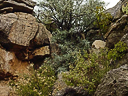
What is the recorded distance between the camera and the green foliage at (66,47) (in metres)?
9.25

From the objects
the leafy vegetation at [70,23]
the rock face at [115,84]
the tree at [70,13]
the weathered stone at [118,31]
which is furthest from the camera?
the tree at [70,13]

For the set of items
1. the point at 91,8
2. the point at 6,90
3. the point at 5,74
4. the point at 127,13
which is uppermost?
the point at 91,8

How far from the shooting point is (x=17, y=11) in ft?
36.8

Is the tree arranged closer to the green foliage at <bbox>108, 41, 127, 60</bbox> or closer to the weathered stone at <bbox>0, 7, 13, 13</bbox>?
the weathered stone at <bbox>0, 7, 13, 13</bbox>

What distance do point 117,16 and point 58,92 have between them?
512 cm

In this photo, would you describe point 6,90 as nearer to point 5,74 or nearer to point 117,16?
point 5,74

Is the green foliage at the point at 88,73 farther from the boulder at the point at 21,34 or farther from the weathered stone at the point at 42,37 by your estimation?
the weathered stone at the point at 42,37

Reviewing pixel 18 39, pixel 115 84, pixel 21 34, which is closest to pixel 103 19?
pixel 21 34

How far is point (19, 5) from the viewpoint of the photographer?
35.8ft

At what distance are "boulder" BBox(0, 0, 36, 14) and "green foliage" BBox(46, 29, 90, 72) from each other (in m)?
2.83

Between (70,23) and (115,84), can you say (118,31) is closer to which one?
(115,84)

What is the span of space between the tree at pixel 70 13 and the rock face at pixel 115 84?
6.97m

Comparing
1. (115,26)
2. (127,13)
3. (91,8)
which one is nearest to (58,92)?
(115,26)

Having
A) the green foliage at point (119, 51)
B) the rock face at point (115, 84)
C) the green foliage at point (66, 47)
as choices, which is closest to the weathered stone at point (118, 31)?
the green foliage at point (119, 51)
